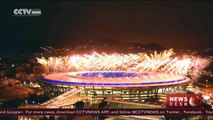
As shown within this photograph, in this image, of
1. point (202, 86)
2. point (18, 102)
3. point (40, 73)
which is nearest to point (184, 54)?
point (202, 86)

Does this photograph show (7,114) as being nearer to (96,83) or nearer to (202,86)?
(96,83)

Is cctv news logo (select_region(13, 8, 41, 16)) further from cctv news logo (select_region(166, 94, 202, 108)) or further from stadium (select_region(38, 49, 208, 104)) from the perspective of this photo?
cctv news logo (select_region(166, 94, 202, 108))

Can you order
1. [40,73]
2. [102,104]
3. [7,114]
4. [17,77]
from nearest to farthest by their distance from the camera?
[7,114], [102,104], [17,77], [40,73]
